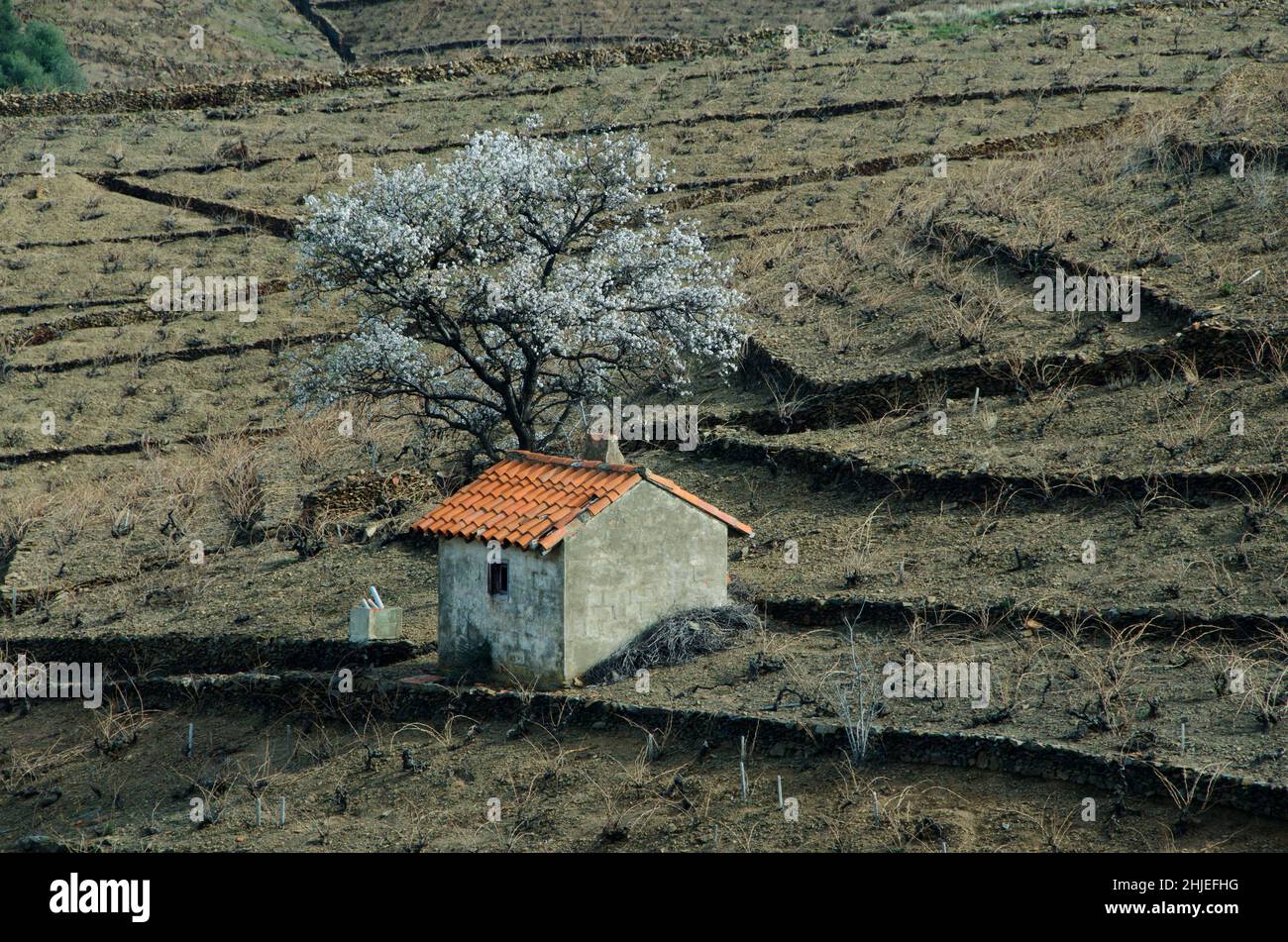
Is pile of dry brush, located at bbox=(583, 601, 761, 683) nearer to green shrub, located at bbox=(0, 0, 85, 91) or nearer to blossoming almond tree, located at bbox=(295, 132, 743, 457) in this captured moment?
blossoming almond tree, located at bbox=(295, 132, 743, 457)

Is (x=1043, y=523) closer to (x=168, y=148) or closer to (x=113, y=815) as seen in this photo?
(x=113, y=815)

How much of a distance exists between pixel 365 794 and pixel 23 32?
179 feet

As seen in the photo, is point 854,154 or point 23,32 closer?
point 854,154

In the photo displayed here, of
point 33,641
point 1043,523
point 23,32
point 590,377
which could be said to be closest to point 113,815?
point 33,641

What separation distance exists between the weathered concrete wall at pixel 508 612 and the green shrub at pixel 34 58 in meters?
47.6

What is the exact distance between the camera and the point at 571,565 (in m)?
16.2

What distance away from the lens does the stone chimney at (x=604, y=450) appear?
17.5 metres

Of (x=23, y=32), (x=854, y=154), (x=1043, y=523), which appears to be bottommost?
(x=1043, y=523)

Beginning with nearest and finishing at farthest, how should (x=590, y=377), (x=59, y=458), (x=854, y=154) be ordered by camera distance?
1. (x=590, y=377)
2. (x=59, y=458)
3. (x=854, y=154)

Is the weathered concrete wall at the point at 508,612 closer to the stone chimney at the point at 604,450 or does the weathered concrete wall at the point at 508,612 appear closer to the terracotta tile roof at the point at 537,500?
the terracotta tile roof at the point at 537,500

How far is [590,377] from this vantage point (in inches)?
872

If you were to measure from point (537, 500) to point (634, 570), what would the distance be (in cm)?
140

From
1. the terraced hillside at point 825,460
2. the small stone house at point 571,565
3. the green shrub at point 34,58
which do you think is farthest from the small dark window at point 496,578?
the green shrub at point 34,58

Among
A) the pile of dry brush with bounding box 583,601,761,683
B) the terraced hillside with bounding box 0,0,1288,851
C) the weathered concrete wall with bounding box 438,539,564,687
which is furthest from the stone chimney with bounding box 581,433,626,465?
the terraced hillside with bounding box 0,0,1288,851
